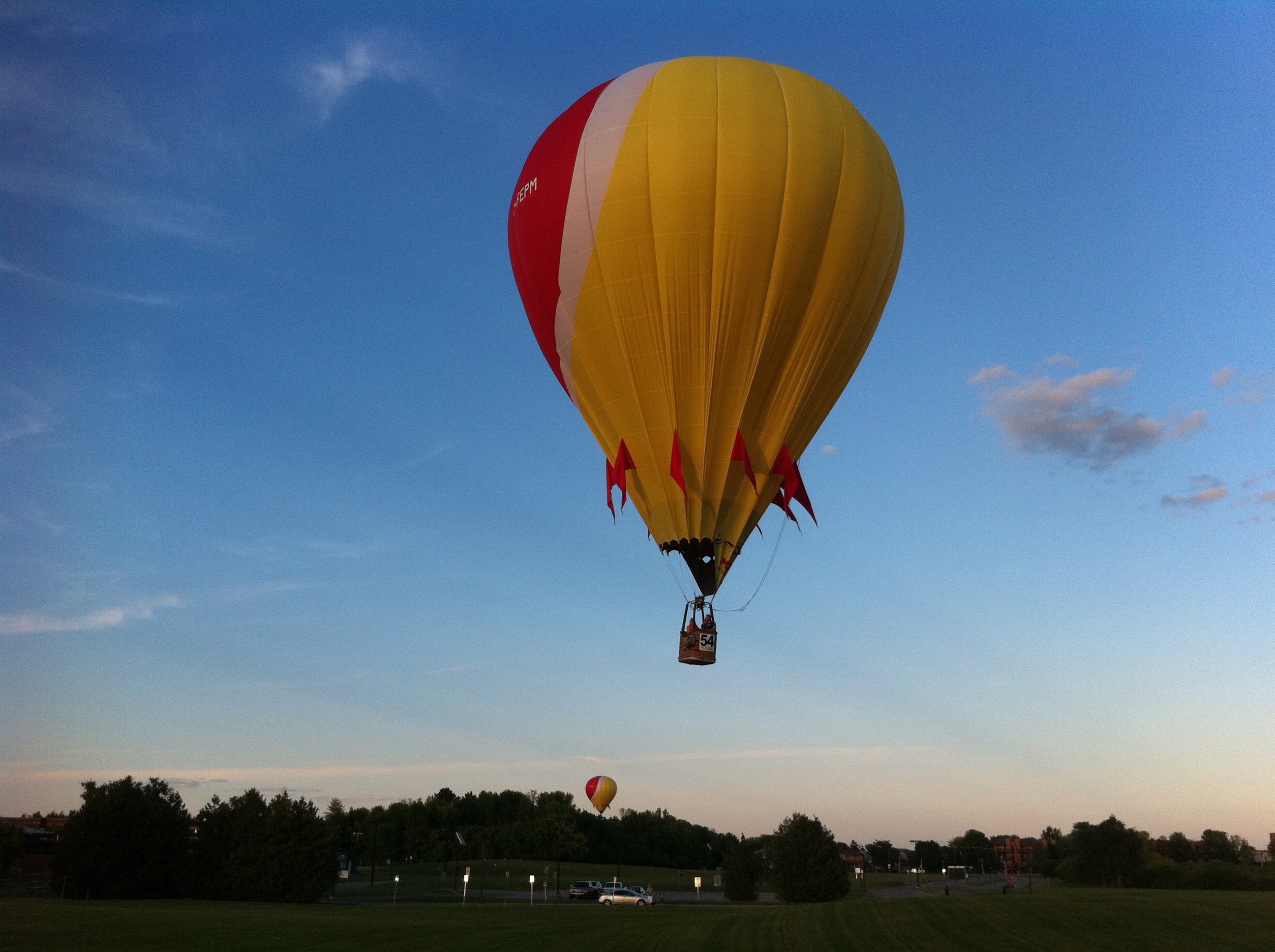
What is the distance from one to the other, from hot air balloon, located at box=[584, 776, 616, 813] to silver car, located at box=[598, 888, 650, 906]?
621 inches

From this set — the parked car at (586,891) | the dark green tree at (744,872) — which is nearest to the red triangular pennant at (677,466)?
the dark green tree at (744,872)

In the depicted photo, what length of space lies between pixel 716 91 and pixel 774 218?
372 cm

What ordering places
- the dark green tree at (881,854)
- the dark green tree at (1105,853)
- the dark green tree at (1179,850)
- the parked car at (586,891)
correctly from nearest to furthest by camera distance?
1. the parked car at (586,891)
2. the dark green tree at (1105,853)
3. the dark green tree at (1179,850)
4. the dark green tree at (881,854)

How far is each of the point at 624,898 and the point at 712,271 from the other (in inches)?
1556

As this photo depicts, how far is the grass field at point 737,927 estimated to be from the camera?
2759cm

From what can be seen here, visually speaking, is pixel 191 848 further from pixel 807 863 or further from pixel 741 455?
pixel 741 455

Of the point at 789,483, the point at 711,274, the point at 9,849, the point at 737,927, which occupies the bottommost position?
the point at 737,927

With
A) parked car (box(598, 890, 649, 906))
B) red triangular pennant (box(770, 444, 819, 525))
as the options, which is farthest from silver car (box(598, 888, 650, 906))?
red triangular pennant (box(770, 444, 819, 525))

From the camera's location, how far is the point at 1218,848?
314 ft

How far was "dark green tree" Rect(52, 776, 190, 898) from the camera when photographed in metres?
51.3

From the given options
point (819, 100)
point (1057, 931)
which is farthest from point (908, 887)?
point (819, 100)

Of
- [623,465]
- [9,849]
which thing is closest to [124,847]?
[9,849]

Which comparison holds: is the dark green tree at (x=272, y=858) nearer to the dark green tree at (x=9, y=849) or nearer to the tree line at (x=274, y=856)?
the tree line at (x=274, y=856)

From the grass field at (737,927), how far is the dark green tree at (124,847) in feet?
31.5
